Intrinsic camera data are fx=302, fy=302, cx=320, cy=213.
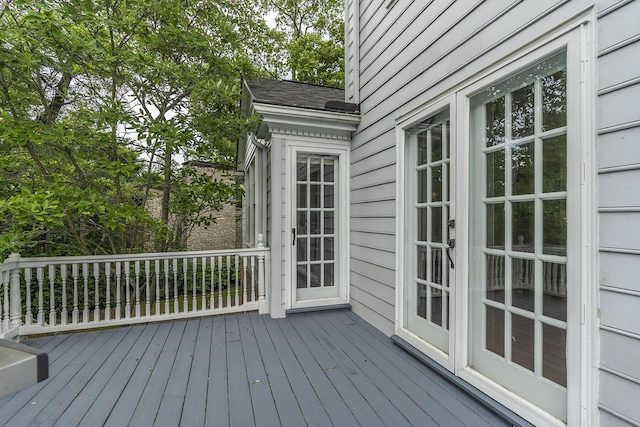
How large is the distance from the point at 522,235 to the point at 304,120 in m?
2.53

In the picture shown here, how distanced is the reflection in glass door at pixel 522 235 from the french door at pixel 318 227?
1.92 m

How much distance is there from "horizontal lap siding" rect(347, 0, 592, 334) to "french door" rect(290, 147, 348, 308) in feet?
0.61

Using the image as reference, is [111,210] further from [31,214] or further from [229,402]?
[229,402]

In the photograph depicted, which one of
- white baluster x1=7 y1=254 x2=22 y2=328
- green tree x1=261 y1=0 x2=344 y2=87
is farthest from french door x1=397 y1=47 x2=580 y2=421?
green tree x1=261 y1=0 x2=344 y2=87

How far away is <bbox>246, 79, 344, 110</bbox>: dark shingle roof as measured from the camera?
3.60 meters

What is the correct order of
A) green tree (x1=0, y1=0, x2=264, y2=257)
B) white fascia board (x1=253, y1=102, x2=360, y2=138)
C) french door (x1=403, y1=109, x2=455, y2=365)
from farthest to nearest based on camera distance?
white fascia board (x1=253, y1=102, x2=360, y2=138)
green tree (x1=0, y1=0, x2=264, y2=257)
french door (x1=403, y1=109, x2=455, y2=365)

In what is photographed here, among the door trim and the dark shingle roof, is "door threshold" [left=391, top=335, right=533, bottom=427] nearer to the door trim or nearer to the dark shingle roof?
the door trim

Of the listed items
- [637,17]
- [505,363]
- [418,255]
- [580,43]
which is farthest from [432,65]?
[505,363]

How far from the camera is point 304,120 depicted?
138 inches

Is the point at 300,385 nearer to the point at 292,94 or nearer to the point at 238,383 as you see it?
the point at 238,383

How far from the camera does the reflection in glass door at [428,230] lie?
2318 millimetres

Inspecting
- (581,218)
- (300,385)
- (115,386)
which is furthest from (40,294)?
(581,218)

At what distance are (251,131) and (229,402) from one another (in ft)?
10.3

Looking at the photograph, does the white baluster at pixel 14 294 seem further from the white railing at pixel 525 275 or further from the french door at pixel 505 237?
the white railing at pixel 525 275
